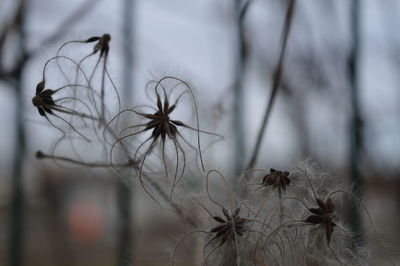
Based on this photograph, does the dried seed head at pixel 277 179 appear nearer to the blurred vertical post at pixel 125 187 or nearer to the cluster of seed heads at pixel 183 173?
the cluster of seed heads at pixel 183 173

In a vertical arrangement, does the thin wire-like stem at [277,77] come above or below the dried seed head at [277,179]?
above

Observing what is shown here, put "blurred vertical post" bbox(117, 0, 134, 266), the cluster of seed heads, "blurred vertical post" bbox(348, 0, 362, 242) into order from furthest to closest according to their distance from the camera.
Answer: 1. "blurred vertical post" bbox(117, 0, 134, 266)
2. "blurred vertical post" bbox(348, 0, 362, 242)
3. the cluster of seed heads

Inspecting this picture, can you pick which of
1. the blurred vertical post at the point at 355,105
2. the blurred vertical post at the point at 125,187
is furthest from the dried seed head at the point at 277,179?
the blurred vertical post at the point at 125,187

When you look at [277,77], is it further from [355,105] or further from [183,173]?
[355,105]

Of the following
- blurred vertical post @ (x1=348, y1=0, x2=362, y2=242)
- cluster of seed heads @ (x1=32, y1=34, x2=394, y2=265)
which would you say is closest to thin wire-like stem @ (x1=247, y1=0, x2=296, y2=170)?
cluster of seed heads @ (x1=32, y1=34, x2=394, y2=265)

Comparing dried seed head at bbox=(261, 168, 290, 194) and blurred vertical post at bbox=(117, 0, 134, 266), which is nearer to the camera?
dried seed head at bbox=(261, 168, 290, 194)

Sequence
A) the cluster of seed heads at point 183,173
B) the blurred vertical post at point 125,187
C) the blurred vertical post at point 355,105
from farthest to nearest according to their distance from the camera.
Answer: the blurred vertical post at point 125,187
the blurred vertical post at point 355,105
the cluster of seed heads at point 183,173

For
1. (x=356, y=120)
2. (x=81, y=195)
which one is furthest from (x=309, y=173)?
(x=81, y=195)

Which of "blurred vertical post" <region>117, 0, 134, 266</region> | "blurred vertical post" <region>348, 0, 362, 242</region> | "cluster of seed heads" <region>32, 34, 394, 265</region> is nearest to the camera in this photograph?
"cluster of seed heads" <region>32, 34, 394, 265</region>

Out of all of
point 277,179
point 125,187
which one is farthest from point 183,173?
point 125,187

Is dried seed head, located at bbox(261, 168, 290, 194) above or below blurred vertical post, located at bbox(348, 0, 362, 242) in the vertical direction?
below

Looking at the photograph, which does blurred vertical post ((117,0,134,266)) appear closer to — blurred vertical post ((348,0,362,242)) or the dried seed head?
blurred vertical post ((348,0,362,242))

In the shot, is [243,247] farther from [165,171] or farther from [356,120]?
[356,120]

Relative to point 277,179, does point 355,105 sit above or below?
above
